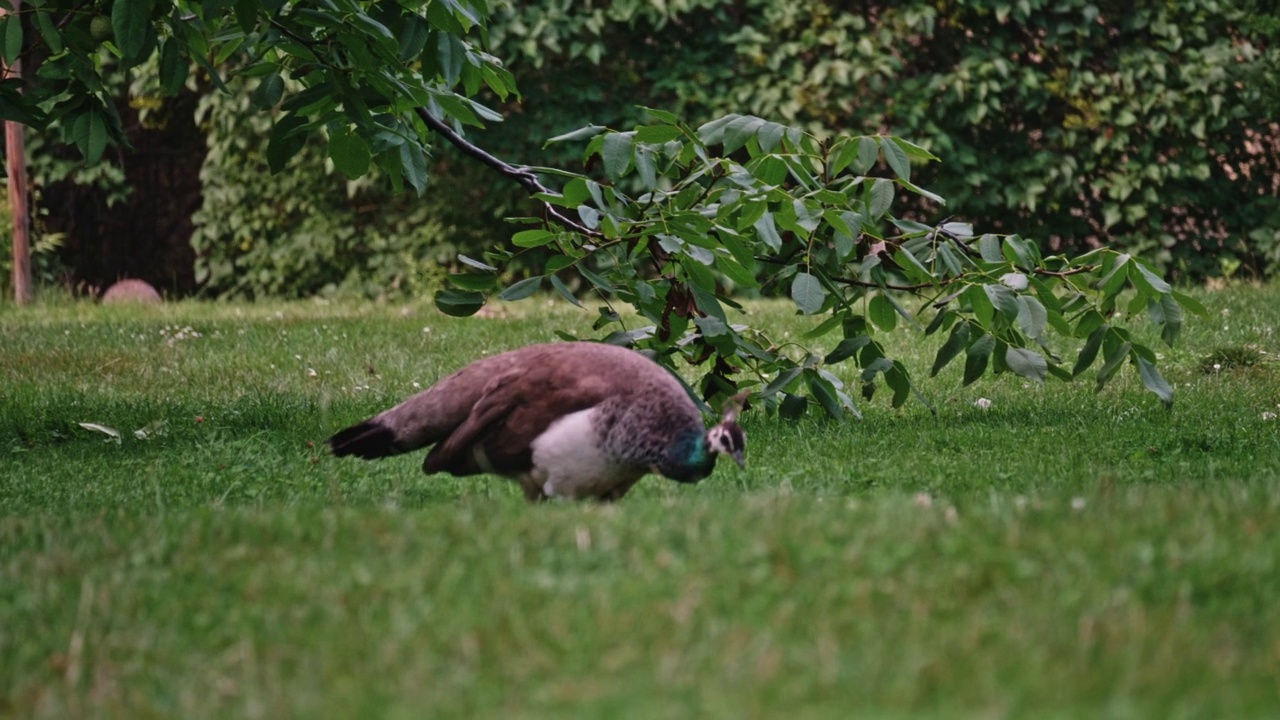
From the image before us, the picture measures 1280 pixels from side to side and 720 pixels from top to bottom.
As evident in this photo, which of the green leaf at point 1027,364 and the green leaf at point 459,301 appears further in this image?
the green leaf at point 1027,364

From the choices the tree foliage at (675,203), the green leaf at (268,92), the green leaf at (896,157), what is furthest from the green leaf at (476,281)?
the green leaf at (896,157)

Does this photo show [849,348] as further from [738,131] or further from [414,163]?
[414,163]

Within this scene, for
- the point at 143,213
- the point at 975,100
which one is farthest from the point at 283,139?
the point at 143,213

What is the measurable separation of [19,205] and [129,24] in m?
8.82

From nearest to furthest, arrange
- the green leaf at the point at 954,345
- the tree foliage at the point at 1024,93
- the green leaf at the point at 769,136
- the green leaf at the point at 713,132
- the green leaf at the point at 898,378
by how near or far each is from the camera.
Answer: the green leaf at the point at 769,136
the green leaf at the point at 713,132
the green leaf at the point at 954,345
the green leaf at the point at 898,378
the tree foliage at the point at 1024,93

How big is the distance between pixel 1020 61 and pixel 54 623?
38.3 ft

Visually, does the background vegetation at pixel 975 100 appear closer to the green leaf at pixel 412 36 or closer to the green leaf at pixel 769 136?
the green leaf at pixel 769 136

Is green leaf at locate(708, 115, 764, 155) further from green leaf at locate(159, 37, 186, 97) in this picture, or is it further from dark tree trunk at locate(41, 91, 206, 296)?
dark tree trunk at locate(41, 91, 206, 296)

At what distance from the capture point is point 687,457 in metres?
5.20

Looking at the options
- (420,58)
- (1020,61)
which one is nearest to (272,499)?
(420,58)

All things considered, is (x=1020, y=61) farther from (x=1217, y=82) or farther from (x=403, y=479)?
(x=403, y=479)

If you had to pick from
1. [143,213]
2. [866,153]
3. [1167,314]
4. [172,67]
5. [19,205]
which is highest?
[172,67]

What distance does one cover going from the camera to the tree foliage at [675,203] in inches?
249

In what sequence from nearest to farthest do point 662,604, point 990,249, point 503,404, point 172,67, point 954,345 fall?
point 662,604, point 503,404, point 172,67, point 990,249, point 954,345
